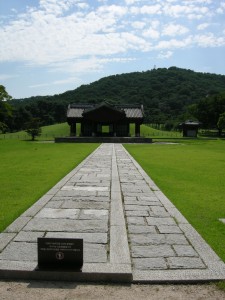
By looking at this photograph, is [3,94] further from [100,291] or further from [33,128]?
[100,291]

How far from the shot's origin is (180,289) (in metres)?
3.12

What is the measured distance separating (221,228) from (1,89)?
26436mm

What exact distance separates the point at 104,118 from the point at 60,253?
34707mm

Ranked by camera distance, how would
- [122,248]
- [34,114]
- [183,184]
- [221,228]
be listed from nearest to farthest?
[122,248] → [221,228] → [183,184] → [34,114]

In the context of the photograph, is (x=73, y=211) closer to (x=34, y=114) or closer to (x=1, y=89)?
(x=1, y=89)

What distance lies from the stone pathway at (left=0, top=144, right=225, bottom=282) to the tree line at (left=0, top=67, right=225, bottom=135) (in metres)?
53.3

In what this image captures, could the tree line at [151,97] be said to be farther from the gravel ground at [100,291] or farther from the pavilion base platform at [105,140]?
the gravel ground at [100,291]

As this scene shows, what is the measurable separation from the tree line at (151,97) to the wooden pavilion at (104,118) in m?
21.7

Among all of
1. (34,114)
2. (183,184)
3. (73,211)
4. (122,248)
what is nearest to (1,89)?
(183,184)

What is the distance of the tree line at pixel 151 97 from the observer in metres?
66.5

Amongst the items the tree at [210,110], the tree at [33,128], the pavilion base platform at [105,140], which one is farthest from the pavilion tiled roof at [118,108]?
the tree at [210,110]

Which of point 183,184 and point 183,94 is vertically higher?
point 183,94

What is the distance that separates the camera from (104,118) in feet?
124

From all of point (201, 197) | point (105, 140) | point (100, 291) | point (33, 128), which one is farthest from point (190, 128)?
point (100, 291)
